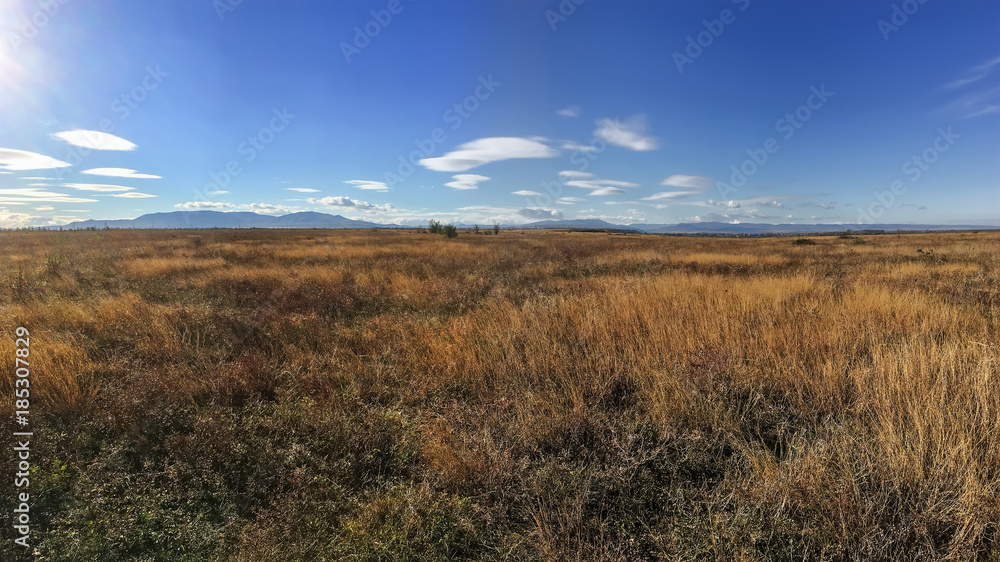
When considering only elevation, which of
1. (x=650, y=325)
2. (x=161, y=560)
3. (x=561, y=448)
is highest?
(x=650, y=325)

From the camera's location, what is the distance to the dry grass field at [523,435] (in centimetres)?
244

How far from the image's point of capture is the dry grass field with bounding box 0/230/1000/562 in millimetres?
2443

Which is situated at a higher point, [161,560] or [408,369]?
[408,369]

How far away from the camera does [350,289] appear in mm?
10141

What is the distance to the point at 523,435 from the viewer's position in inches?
135

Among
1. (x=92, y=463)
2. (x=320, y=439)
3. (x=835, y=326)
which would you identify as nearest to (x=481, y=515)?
(x=320, y=439)

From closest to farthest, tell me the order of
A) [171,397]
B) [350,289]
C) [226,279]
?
[171,397] < [350,289] < [226,279]

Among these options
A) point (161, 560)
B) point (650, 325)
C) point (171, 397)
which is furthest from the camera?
point (650, 325)

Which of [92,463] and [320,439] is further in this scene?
[320,439]

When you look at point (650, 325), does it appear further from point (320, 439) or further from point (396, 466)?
point (320, 439)

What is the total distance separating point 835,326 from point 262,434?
26.0 ft

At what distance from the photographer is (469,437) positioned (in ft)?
11.3

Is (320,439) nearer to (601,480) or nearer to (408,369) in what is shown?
(408,369)

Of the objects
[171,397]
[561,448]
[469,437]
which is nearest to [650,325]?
[561,448]
